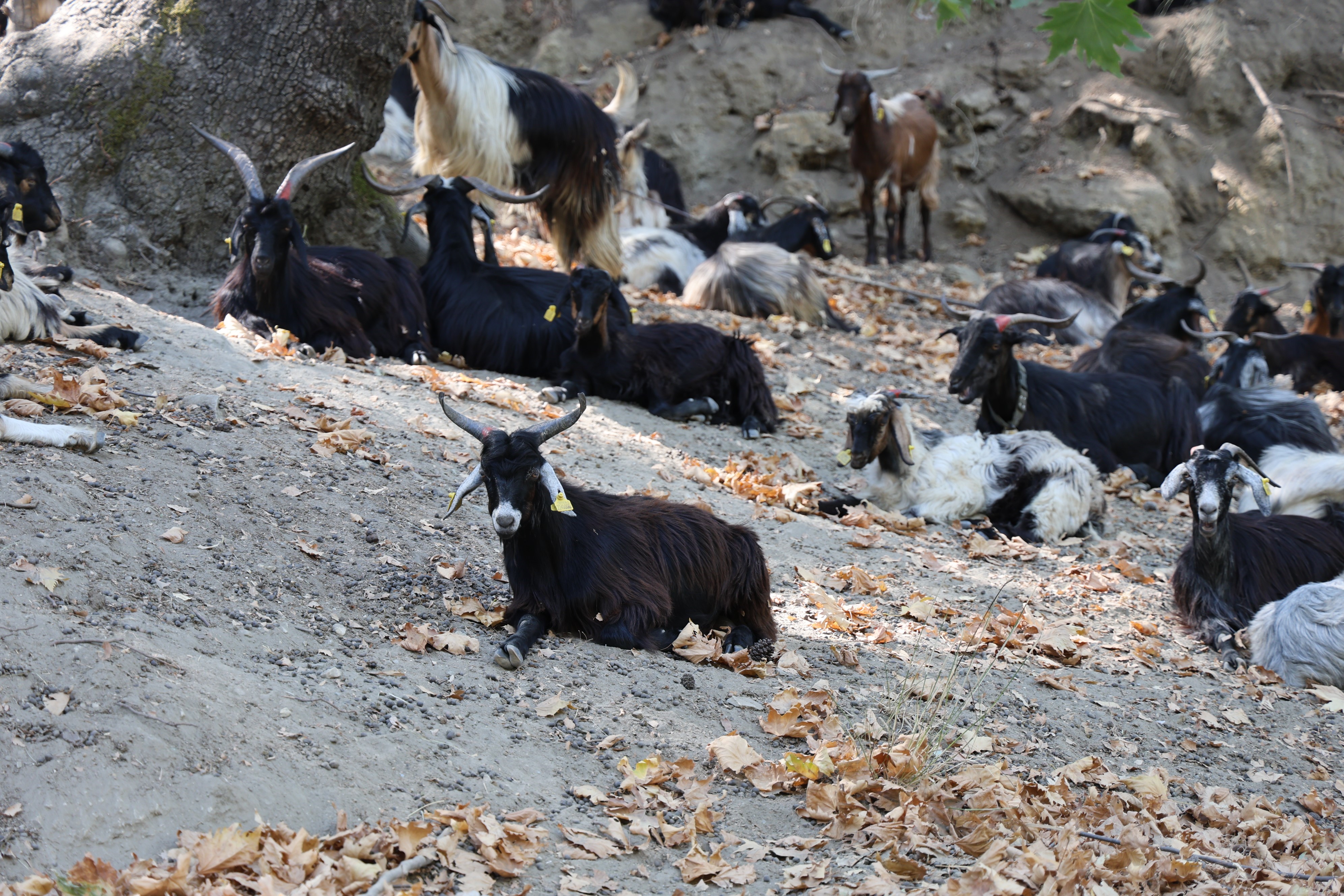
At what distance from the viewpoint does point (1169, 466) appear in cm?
953

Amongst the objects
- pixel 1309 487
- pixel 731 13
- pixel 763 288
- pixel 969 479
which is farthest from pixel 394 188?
pixel 731 13

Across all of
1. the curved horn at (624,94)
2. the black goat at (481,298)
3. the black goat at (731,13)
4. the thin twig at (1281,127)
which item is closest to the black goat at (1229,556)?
the black goat at (481,298)

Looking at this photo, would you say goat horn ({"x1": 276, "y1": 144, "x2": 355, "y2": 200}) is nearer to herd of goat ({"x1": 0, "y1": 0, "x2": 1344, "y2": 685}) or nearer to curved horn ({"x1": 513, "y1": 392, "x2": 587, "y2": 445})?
herd of goat ({"x1": 0, "y1": 0, "x2": 1344, "y2": 685})

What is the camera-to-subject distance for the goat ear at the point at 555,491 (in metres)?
4.60

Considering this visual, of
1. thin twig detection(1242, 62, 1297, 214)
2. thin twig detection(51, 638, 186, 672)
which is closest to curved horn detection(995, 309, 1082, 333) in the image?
thin twig detection(51, 638, 186, 672)

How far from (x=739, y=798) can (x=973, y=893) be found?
81cm

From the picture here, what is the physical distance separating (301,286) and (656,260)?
5460 millimetres

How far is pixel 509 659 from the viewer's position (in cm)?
438

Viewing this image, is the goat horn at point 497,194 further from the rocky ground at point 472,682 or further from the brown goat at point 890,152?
the brown goat at point 890,152

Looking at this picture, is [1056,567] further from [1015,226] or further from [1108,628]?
[1015,226]

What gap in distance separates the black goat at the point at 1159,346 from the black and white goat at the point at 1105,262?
4.66 ft

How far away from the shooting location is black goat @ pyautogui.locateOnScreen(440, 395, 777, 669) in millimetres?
4684

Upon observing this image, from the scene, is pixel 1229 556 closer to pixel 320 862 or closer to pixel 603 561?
pixel 603 561

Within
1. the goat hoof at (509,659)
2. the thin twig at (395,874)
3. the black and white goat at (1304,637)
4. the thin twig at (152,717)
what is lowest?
the black and white goat at (1304,637)
